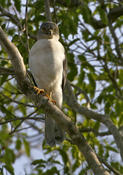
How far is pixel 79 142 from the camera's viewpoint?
13.8 feet

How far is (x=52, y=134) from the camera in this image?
5.50 metres

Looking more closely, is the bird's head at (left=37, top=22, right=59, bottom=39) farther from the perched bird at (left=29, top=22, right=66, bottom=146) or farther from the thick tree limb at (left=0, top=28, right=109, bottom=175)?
the thick tree limb at (left=0, top=28, right=109, bottom=175)

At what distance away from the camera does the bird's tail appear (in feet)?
17.8

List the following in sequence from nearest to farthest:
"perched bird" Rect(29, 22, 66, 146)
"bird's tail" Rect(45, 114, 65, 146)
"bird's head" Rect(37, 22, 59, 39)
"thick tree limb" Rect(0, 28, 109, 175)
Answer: "thick tree limb" Rect(0, 28, 109, 175)
"perched bird" Rect(29, 22, 66, 146)
"bird's tail" Rect(45, 114, 65, 146)
"bird's head" Rect(37, 22, 59, 39)

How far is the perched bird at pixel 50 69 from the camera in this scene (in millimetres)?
5258

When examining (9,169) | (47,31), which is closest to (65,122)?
(9,169)

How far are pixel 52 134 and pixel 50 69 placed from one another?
109cm

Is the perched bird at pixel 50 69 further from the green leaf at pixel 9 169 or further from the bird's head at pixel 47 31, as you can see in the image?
the green leaf at pixel 9 169

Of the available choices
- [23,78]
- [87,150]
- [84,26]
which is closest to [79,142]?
[87,150]

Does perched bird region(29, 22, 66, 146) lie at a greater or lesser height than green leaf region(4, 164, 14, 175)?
greater

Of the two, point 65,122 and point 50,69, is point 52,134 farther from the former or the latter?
point 65,122

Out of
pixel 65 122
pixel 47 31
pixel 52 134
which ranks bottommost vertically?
pixel 52 134

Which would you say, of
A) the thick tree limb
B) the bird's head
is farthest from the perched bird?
the thick tree limb

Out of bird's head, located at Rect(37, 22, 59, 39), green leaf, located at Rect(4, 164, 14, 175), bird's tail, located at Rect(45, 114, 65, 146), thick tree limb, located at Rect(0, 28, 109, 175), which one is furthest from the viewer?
bird's head, located at Rect(37, 22, 59, 39)
